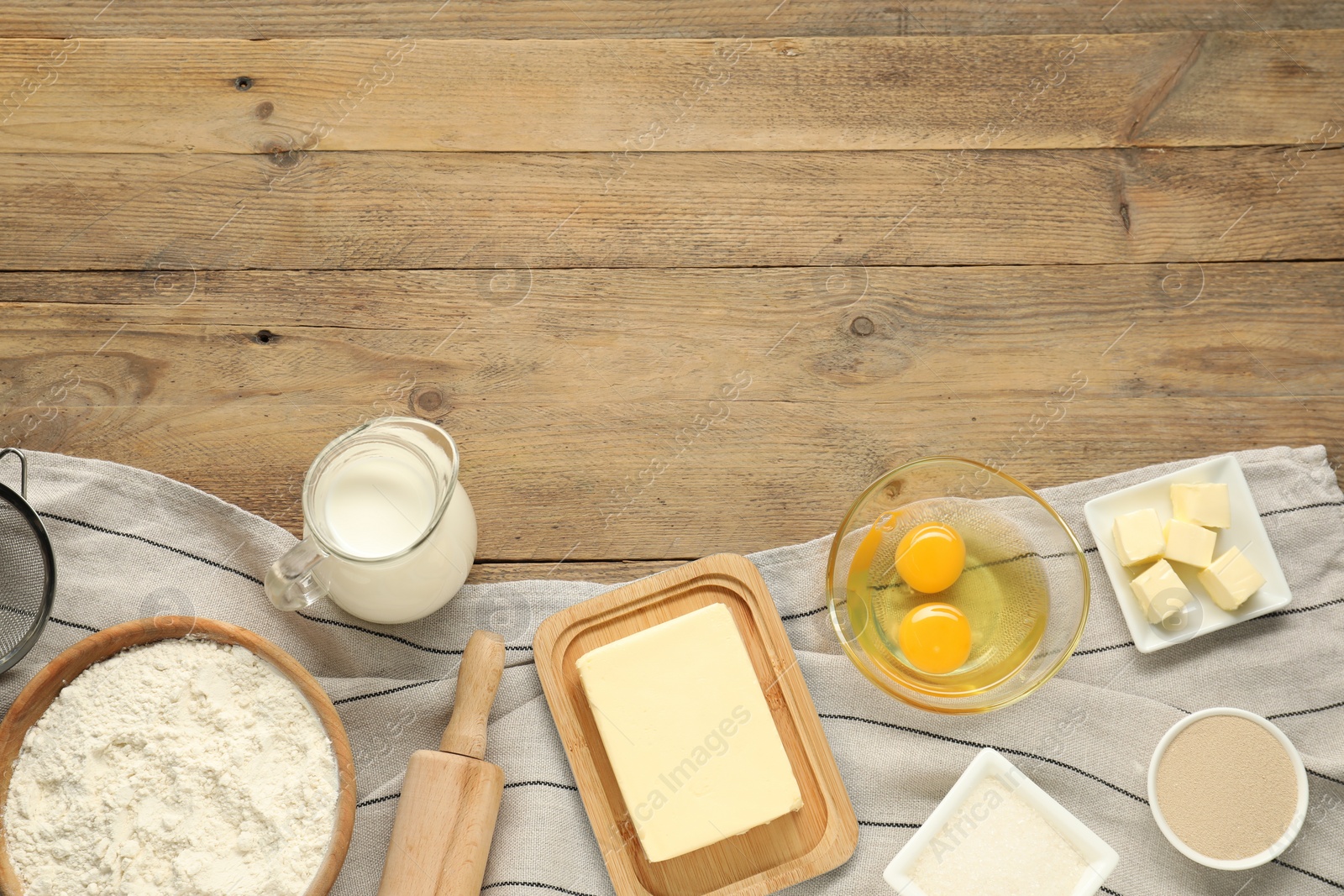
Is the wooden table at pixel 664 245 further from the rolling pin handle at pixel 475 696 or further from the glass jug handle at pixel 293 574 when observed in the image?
the glass jug handle at pixel 293 574

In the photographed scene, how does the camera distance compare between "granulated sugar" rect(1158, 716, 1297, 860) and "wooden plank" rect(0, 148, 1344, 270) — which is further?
"wooden plank" rect(0, 148, 1344, 270)

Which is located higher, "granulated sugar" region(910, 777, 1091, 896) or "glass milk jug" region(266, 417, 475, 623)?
"glass milk jug" region(266, 417, 475, 623)

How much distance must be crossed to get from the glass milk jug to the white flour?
5.3 inches

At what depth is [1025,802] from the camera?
111 cm

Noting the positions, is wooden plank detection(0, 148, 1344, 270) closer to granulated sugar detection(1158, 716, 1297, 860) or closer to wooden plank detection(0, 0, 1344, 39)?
wooden plank detection(0, 0, 1344, 39)

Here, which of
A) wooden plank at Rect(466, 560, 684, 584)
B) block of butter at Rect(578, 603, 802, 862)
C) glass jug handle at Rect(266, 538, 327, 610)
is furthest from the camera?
wooden plank at Rect(466, 560, 684, 584)

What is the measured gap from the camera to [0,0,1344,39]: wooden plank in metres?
1.22

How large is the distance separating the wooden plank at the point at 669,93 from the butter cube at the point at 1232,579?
0.59 m

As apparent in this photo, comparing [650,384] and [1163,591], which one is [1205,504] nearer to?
[1163,591]

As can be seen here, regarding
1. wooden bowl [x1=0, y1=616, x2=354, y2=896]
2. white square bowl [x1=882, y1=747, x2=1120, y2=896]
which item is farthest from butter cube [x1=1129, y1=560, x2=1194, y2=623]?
wooden bowl [x1=0, y1=616, x2=354, y2=896]

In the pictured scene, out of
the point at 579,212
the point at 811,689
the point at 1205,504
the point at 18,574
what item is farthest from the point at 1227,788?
the point at 18,574

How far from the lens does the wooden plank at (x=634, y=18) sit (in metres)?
1.22

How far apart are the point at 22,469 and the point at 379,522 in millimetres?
547

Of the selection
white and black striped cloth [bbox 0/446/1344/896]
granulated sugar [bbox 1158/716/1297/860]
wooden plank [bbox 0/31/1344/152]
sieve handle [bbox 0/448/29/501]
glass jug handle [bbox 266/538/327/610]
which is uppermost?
wooden plank [bbox 0/31/1344/152]
